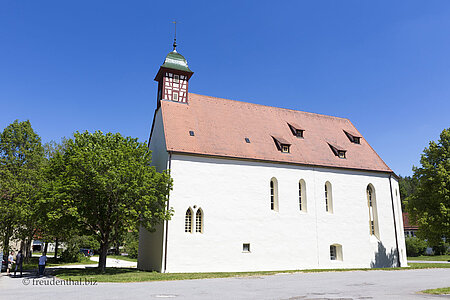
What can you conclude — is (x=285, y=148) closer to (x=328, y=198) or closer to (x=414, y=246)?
(x=328, y=198)

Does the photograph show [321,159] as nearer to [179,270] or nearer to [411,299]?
[179,270]

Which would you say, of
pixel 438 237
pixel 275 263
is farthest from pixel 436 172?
pixel 275 263

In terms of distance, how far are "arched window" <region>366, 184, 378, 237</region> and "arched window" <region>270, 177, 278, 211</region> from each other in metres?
9.04

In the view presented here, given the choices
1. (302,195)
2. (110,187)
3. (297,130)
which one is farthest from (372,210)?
(110,187)

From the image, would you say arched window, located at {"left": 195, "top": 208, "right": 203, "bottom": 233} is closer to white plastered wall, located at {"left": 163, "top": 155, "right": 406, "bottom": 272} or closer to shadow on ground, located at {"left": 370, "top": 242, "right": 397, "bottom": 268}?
white plastered wall, located at {"left": 163, "top": 155, "right": 406, "bottom": 272}

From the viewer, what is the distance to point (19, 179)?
2906 cm

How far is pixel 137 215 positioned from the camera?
65.8 ft

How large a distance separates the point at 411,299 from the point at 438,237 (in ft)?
70.1

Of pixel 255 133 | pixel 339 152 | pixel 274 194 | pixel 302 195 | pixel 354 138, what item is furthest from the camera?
pixel 354 138

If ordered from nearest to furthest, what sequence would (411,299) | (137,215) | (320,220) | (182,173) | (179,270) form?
(411,299) → (137,215) → (179,270) → (182,173) → (320,220)

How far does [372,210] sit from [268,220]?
1040 cm

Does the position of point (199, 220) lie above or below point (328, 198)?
below

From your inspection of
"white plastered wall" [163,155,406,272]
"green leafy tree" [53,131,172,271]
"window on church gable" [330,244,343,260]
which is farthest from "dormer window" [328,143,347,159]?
"green leafy tree" [53,131,172,271]

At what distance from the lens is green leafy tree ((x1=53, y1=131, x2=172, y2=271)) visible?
64.7 ft
